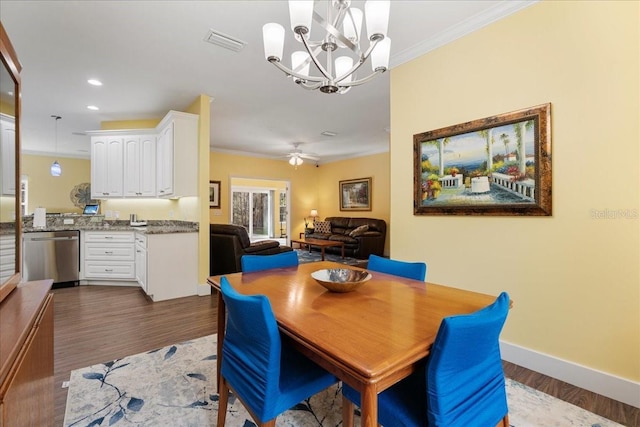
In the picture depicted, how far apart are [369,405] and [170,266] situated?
359 centimetres

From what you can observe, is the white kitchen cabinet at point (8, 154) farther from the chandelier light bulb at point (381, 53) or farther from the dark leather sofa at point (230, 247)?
the dark leather sofa at point (230, 247)

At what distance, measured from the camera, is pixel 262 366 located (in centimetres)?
115

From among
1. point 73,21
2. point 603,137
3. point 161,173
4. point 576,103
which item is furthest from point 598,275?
point 161,173

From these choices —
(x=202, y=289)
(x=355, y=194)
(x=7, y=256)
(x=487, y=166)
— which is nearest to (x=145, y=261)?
(x=202, y=289)

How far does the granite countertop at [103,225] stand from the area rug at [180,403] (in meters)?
1.94

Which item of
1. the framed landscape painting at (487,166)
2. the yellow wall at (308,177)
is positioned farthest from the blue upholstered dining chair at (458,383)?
the yellow wall at (308,177)

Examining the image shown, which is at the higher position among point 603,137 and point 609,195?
point 603,137

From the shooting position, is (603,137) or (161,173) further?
(161,173)

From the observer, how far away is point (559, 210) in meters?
2.00

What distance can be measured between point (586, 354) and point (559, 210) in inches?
37.5

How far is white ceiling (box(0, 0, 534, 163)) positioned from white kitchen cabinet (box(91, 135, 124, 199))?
449mm

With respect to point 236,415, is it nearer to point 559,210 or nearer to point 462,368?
point 462,368

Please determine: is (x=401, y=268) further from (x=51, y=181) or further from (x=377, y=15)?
(x=51, y=181)

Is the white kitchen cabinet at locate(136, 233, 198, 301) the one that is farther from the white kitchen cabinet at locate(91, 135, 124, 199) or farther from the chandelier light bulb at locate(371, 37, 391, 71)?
the chandelier light bulb at locate(371, 37, 391, 71)
